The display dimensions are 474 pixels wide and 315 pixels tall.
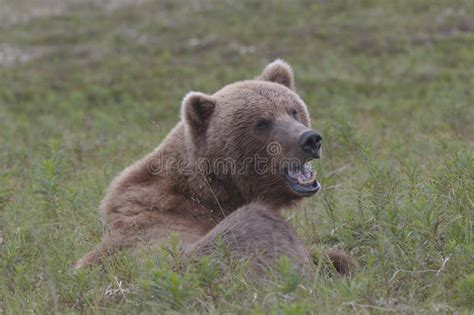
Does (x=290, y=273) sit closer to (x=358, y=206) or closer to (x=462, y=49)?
(x=358, y=206)

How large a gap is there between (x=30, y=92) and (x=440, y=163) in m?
12.0

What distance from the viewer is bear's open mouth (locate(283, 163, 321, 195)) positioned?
5.59 meters

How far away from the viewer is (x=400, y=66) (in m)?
16.9

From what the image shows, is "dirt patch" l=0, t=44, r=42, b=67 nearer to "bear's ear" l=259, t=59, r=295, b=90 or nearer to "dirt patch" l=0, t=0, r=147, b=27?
"dirt patch" l=0, t=0, r=147, b=27

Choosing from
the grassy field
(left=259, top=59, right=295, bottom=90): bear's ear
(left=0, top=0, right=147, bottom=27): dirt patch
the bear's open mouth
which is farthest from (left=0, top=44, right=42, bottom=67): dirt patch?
the bear's open mouth

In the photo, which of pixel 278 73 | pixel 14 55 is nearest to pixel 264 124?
pixel 278 73

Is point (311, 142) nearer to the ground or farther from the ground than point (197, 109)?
nearer to the ground

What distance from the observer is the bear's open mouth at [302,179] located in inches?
220

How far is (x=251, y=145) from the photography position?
584 centimetres

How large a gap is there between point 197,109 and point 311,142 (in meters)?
0.92

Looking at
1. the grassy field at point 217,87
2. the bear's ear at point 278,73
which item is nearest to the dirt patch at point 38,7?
the grassy field at point 217,87

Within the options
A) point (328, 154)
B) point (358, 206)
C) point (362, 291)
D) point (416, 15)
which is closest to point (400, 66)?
point (416, 15)

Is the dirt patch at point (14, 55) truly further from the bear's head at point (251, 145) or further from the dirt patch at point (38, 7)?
the bear's head at point (251, 145)

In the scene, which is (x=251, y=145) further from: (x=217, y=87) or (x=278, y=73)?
(x=217, y=87)
